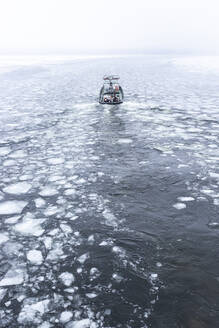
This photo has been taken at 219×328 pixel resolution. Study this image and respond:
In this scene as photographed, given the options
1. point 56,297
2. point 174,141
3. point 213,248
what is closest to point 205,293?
point 213,248

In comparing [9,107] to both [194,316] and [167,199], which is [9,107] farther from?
[194,316]

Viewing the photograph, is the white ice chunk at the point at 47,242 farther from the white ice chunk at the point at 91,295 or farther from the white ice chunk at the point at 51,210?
the white ice chunk at the point at 91,295

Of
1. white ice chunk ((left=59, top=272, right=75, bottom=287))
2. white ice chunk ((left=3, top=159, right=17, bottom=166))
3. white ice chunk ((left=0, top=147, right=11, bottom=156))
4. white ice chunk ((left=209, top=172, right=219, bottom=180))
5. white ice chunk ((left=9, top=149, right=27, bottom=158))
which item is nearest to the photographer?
white ice chunk ((left=59, top=272, right=75, bottom=287))

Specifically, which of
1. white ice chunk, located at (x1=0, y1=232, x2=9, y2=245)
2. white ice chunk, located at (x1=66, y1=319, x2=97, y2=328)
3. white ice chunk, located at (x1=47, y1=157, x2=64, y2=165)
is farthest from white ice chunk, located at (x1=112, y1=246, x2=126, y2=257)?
white ice chunk, located at (x1=47, y1=157, x2=64, y2=165)

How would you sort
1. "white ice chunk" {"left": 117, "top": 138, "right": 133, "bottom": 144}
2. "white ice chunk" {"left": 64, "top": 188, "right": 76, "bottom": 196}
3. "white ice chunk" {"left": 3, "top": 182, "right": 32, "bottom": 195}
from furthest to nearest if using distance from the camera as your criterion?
"white ice chunk" {"left": 117, "top": 138, "right": 133, "bottom": 144} → "white ice chunk" {"left": 3, "top": 182, "right": 32, "bottom": 195} → "white ice chunk" {"left": 64, "top": 188, "right": 76, "bottom": 196}

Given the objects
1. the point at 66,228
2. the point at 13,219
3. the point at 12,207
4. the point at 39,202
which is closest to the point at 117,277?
the point at 66,228

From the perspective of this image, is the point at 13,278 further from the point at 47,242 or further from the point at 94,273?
the point at 94,273

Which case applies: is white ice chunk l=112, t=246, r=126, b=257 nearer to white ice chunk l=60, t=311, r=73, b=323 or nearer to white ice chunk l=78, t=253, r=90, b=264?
white ice chunk l=78, t=253, r=90, b=264

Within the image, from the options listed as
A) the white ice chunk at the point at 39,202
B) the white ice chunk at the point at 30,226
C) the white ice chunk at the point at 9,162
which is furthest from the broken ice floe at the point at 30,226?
the white ice chunk at the point at 9,162
